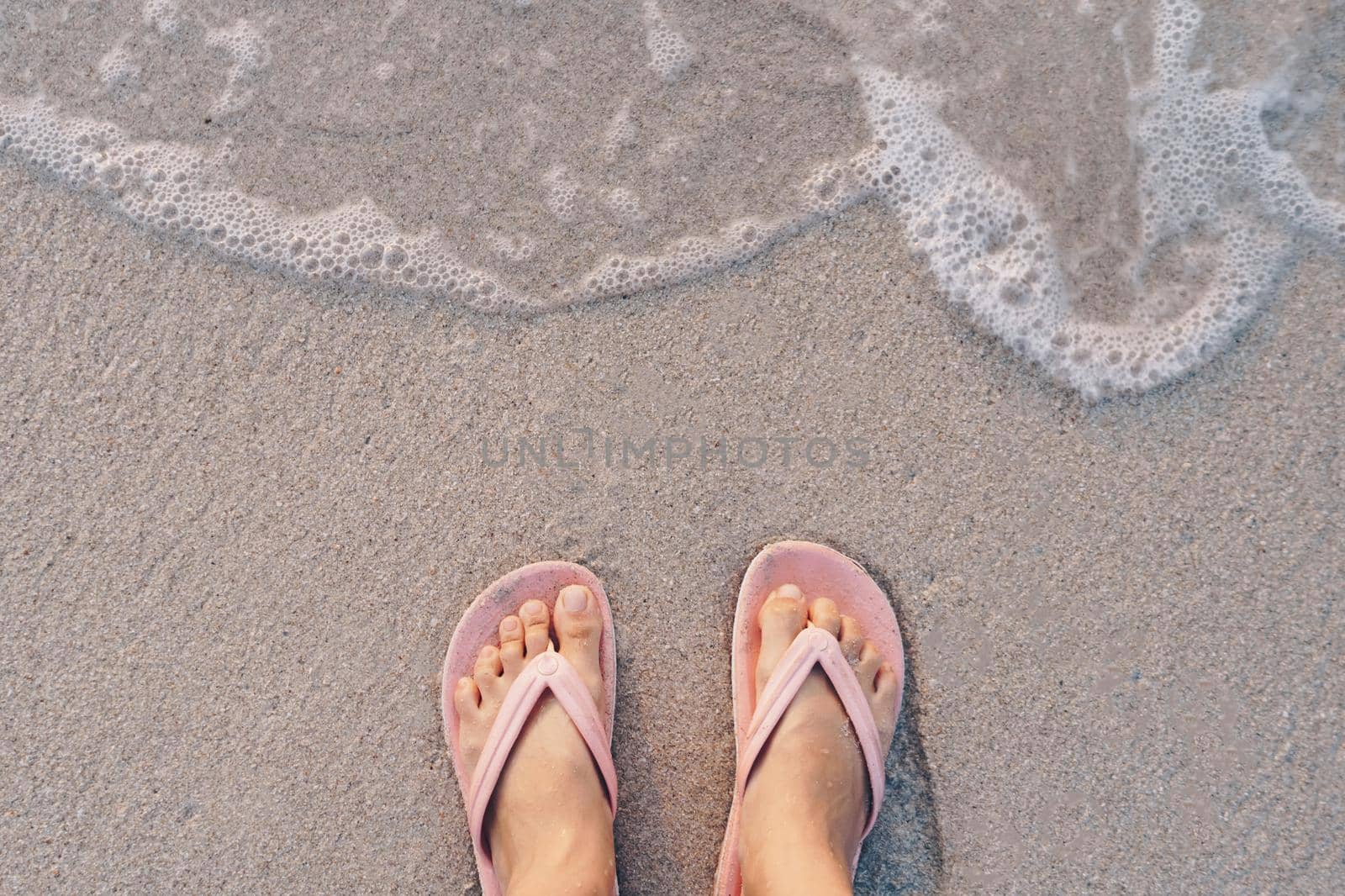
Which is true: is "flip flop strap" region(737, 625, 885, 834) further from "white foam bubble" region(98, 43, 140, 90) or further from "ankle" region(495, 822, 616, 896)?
"white foam bubble" region(98, 43, 140, 90)

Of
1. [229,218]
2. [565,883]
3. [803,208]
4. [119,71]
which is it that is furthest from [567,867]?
[119,71]

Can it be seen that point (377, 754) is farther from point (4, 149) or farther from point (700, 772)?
point (4, 149)

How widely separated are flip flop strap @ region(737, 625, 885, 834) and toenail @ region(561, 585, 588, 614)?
1.38ft

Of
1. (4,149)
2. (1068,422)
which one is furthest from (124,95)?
(1068,422)

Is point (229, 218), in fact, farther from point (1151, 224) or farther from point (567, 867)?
point (1151, 224)

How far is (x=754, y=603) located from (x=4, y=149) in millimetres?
1957

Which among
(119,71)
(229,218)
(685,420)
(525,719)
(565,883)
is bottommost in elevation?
(565,883)

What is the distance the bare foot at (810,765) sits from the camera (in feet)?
4.95

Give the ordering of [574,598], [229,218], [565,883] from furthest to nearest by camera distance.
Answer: [229,218], [574,598], [565,883]

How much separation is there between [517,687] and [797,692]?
1.91 ft

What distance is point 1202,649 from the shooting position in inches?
61.5

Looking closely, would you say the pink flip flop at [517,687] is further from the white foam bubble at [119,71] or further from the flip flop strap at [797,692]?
the white foam bubble at [119,71]

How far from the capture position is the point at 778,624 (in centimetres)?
159

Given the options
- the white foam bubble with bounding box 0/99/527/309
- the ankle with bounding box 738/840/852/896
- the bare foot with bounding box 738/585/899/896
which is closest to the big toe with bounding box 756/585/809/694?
the bare foot with bounding box 738/585/899/896
